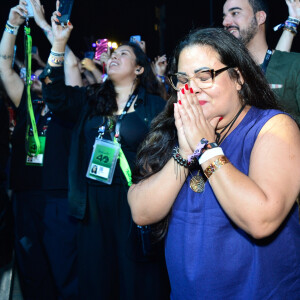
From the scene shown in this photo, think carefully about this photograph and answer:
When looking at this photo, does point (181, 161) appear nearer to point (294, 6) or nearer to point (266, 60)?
point (266, 60)

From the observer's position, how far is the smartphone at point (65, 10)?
9.01 ft

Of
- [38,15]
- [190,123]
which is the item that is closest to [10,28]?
[38,15]

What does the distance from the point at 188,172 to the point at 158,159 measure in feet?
0.69

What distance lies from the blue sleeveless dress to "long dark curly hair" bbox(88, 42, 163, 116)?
163 cm

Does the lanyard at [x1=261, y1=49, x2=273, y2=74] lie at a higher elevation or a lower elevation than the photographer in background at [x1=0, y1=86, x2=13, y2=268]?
higher

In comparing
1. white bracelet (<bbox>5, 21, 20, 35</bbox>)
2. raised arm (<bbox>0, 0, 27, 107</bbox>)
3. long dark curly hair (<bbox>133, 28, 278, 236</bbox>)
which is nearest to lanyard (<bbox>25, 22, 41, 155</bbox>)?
raised arm (<bbox>0, 0, 27, 107</bbox>)

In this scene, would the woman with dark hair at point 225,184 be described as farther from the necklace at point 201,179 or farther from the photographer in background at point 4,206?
the photographer in background at point 4,206

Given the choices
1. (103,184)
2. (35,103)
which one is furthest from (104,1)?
(103,184)

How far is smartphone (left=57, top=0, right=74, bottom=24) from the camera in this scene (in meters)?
2.75

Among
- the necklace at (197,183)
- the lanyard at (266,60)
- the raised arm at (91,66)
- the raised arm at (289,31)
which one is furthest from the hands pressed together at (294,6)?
the raised arm at (91,66)

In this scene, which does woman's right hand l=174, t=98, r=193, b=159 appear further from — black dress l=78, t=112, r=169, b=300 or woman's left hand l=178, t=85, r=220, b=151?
black dress l=78, t=112, r=169, b=300

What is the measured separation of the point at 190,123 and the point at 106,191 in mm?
1535

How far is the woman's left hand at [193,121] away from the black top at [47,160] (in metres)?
2.00

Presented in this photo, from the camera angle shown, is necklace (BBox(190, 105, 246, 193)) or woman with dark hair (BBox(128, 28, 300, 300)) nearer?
woman with dark hair (BBox(128, 28, 300, 300))
